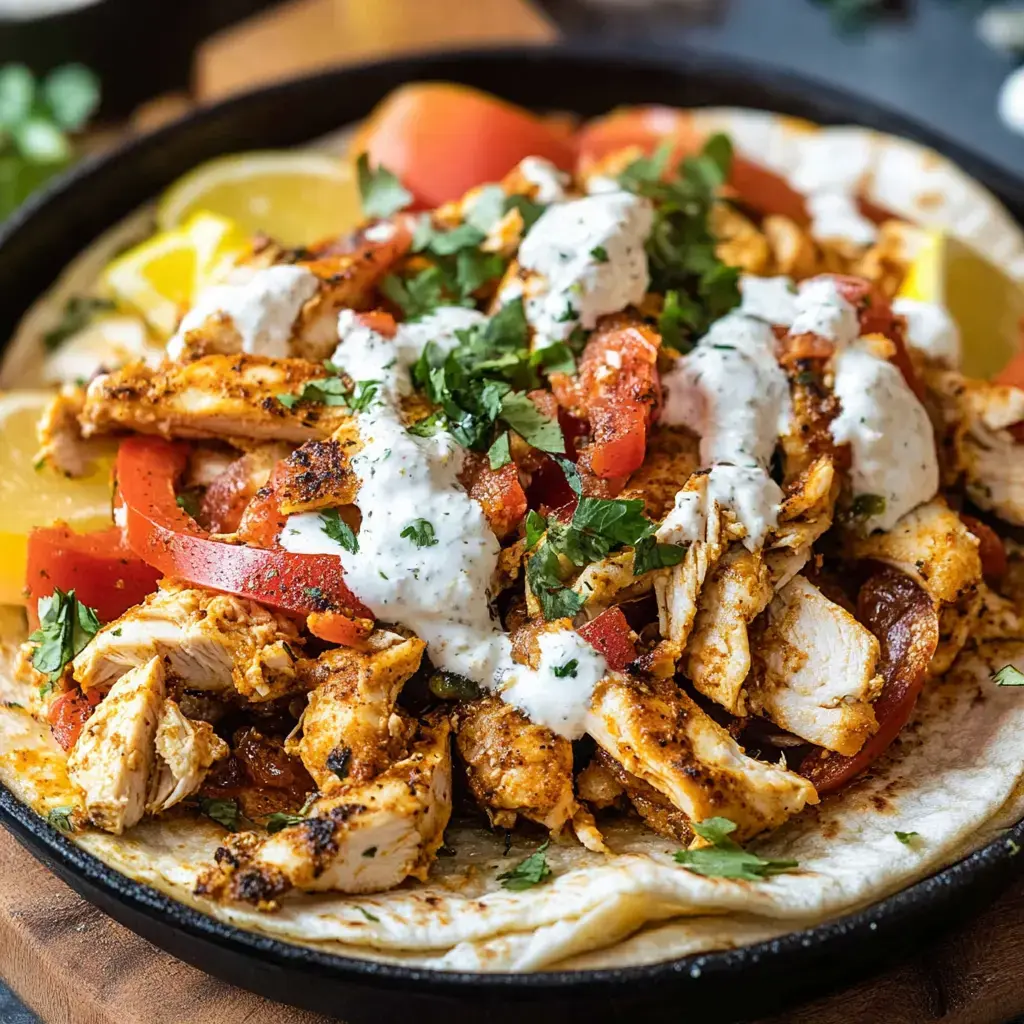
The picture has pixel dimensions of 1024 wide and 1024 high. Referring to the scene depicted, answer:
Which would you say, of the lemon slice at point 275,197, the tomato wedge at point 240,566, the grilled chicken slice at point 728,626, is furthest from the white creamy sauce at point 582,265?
the lemon slice at point 275,197

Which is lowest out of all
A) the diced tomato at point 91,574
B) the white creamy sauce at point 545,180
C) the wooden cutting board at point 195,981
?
the wooden cutting board at point 195,981

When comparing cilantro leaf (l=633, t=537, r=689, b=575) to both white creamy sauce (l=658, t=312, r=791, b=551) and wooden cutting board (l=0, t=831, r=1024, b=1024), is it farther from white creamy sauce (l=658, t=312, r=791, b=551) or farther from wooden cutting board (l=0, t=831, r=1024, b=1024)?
wooden cutting board (l=0, t=831, r=1024, b=1024)

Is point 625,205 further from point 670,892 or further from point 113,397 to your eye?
point 670,892

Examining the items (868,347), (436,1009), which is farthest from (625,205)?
(436,1009)

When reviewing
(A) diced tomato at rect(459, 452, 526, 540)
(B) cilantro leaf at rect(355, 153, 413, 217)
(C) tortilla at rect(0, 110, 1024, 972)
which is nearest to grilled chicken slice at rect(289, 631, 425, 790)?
(C) tortilla at rect(0, 110, 1024, 972)

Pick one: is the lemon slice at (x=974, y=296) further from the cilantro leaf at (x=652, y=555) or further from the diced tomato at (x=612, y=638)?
the diced tomato at (x=612, y=638)

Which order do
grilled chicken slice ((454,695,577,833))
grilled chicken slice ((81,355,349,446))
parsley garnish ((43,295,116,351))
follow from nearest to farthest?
grilled chicken slice ((454,695,577,833)), grilled chicken slice ((81,355,349,446)), parsley garnish ((43,295,116,351))
